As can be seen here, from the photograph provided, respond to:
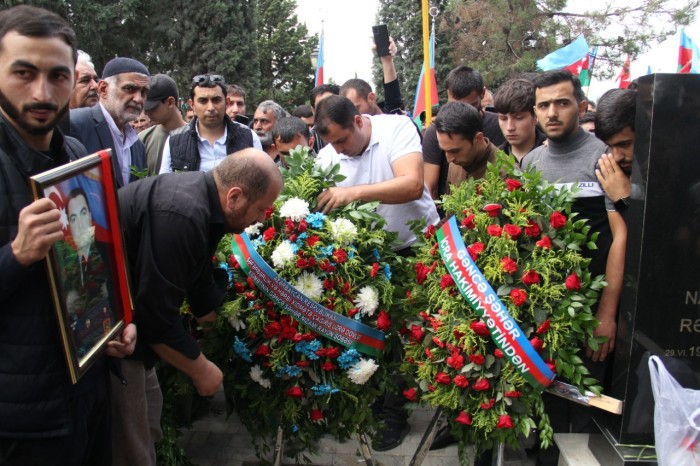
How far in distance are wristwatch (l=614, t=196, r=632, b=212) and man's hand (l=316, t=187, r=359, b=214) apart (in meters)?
1.26

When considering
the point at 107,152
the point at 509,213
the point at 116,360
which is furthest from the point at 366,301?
the point at 107,152

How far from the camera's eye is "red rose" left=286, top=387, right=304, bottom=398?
264 centimetres

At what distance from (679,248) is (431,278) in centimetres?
107

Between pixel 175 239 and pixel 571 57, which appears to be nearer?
pixel 175 239

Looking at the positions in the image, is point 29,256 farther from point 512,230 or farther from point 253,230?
point 512,230

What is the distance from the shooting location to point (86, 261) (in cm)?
171

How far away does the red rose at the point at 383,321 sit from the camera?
2.72m

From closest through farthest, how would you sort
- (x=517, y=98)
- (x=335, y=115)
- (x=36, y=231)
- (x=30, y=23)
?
(x=36, y=231)
(x=30, y=23)
(x=335, y=115)
(x=517, y=98)

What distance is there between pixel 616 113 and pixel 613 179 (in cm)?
30

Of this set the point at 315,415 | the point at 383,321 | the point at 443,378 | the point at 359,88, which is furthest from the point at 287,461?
the point at 359,88

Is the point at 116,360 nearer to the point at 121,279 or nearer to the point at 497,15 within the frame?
the point at 121,279

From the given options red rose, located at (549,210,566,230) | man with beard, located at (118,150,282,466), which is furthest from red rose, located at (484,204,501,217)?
man with beard, located at (118,150,282,466)

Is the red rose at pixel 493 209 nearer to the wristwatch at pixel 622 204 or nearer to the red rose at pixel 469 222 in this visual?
the red rose at pixel 469 222

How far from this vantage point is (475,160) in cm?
344
